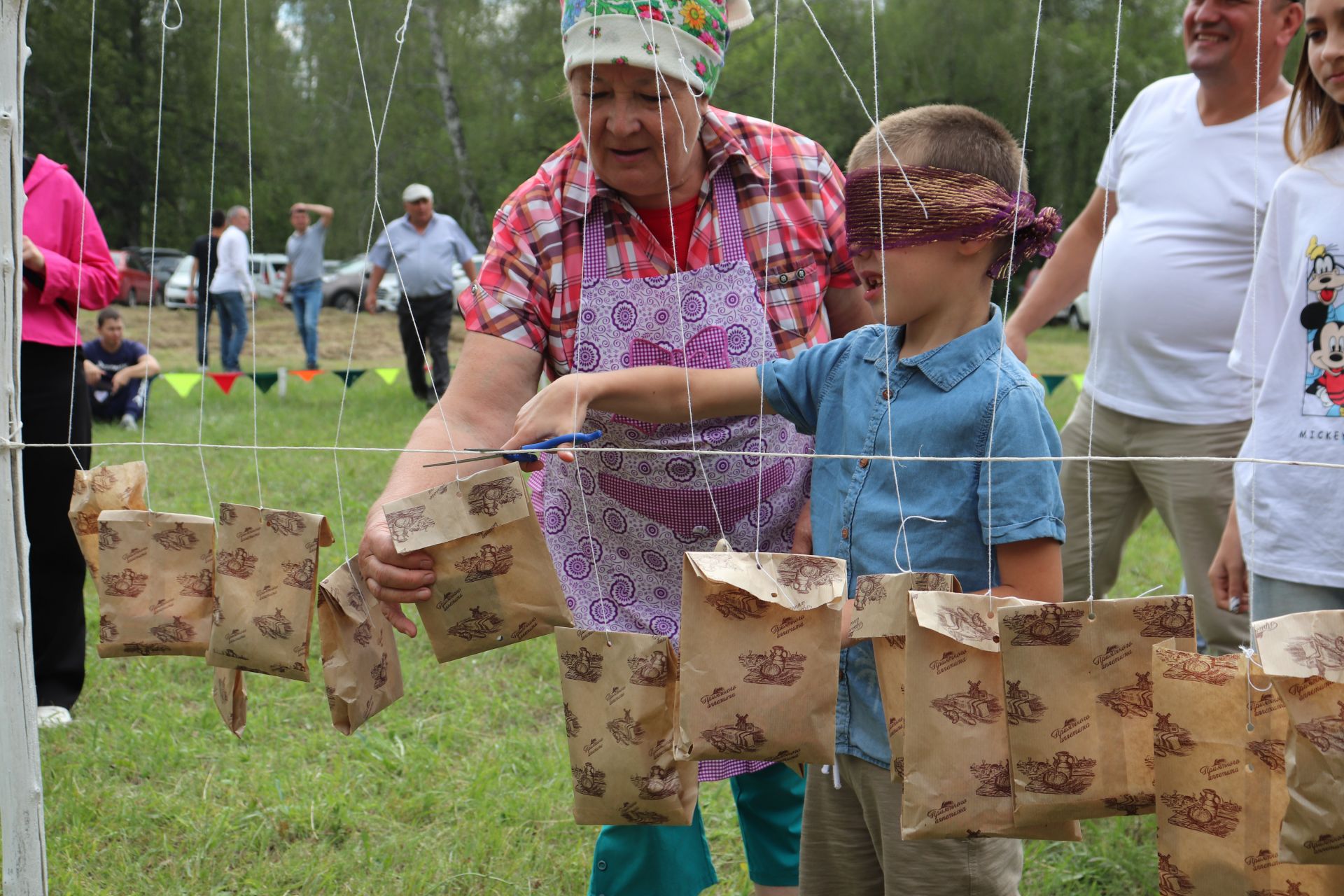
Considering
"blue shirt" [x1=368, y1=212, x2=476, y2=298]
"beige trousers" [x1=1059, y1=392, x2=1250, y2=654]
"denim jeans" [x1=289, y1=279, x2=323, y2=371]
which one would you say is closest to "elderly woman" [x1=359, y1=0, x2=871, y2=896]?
"beige trousers" [x1=1059, y1=392, x2=1250, y2=654]

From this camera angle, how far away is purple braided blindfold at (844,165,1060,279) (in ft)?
4.38

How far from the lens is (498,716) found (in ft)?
10.5

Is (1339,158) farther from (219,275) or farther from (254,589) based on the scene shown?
(219,275)

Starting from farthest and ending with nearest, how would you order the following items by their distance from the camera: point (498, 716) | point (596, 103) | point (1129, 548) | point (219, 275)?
point (219, 275), point (1129, 548), point (498, 716), point (596, 103)

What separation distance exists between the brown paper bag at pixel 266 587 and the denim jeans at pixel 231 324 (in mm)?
8967

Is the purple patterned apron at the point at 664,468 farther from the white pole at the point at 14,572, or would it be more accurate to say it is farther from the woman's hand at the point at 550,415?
the white pole at the point at 14,572

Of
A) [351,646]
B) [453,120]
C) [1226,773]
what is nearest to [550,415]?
[351,646]

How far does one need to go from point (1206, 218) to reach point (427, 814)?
225cm

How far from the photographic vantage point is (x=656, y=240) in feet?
5.91

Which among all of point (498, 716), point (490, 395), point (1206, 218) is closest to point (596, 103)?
point (490, 395)

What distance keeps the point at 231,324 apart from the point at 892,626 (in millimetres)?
9759

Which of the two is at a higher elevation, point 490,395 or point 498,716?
point 490,395

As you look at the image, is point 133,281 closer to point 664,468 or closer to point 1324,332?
point 664,468

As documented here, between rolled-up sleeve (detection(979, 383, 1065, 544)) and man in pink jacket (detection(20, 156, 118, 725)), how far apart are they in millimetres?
2010
